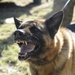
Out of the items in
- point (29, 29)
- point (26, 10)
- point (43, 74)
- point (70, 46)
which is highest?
point (29, 29)

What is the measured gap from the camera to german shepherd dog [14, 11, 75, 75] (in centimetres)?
405

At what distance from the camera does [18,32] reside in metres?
3.89

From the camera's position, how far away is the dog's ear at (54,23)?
416cm

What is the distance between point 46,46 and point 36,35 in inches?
9.6

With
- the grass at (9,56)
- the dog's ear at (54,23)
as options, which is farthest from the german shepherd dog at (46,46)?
the grass at (9,56)

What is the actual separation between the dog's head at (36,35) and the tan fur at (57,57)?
47mm

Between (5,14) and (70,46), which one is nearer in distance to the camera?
(70,46)

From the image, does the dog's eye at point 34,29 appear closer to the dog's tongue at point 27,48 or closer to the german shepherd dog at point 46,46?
the german shepherd dog at point 46,46

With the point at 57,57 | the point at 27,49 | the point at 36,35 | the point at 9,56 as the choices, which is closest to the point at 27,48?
the point at 27,49

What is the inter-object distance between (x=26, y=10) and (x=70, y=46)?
6.35 metres

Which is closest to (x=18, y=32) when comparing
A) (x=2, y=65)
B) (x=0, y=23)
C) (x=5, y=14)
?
(x=2, y=65)

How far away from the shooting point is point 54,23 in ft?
13.7

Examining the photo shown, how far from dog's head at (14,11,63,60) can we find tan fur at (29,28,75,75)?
47mm

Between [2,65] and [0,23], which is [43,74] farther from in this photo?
[0,23]
